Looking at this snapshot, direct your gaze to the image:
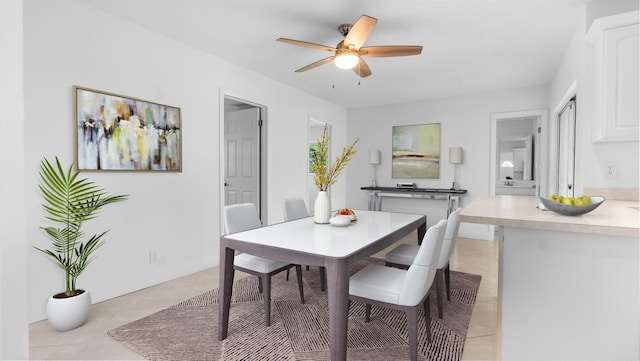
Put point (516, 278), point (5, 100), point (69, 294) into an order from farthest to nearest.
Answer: point (69, 294) < point (516, 278) < point (5, 100)

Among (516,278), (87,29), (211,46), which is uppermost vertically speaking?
(211,46)

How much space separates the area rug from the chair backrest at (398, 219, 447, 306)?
1.48 ft

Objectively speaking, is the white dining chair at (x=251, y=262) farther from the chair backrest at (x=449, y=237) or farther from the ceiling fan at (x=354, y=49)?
the ceiling fan at (x=354, y=49)

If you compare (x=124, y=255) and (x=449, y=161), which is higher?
(x=449, y=161)

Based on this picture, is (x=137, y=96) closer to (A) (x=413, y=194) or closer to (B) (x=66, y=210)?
(B) (x=66, y=210)

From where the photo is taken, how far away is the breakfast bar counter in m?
1.19

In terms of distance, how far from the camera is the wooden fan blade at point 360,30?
83.2 inches

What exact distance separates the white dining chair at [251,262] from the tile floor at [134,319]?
2.56ft

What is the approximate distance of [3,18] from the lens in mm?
487

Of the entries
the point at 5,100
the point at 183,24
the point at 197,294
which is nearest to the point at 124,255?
the point at 197,294

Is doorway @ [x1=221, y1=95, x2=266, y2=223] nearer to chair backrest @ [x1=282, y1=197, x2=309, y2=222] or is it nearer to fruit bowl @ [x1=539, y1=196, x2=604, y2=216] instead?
chair backrest @ [x1=282, y1=197, x2=309, y2=222]

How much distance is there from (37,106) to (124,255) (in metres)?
1.36

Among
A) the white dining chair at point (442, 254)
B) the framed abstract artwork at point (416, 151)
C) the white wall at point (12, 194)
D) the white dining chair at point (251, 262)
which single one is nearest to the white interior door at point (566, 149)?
the framed abstract artwork at point (416, 151)

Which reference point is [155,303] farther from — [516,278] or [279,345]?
[516,278]
